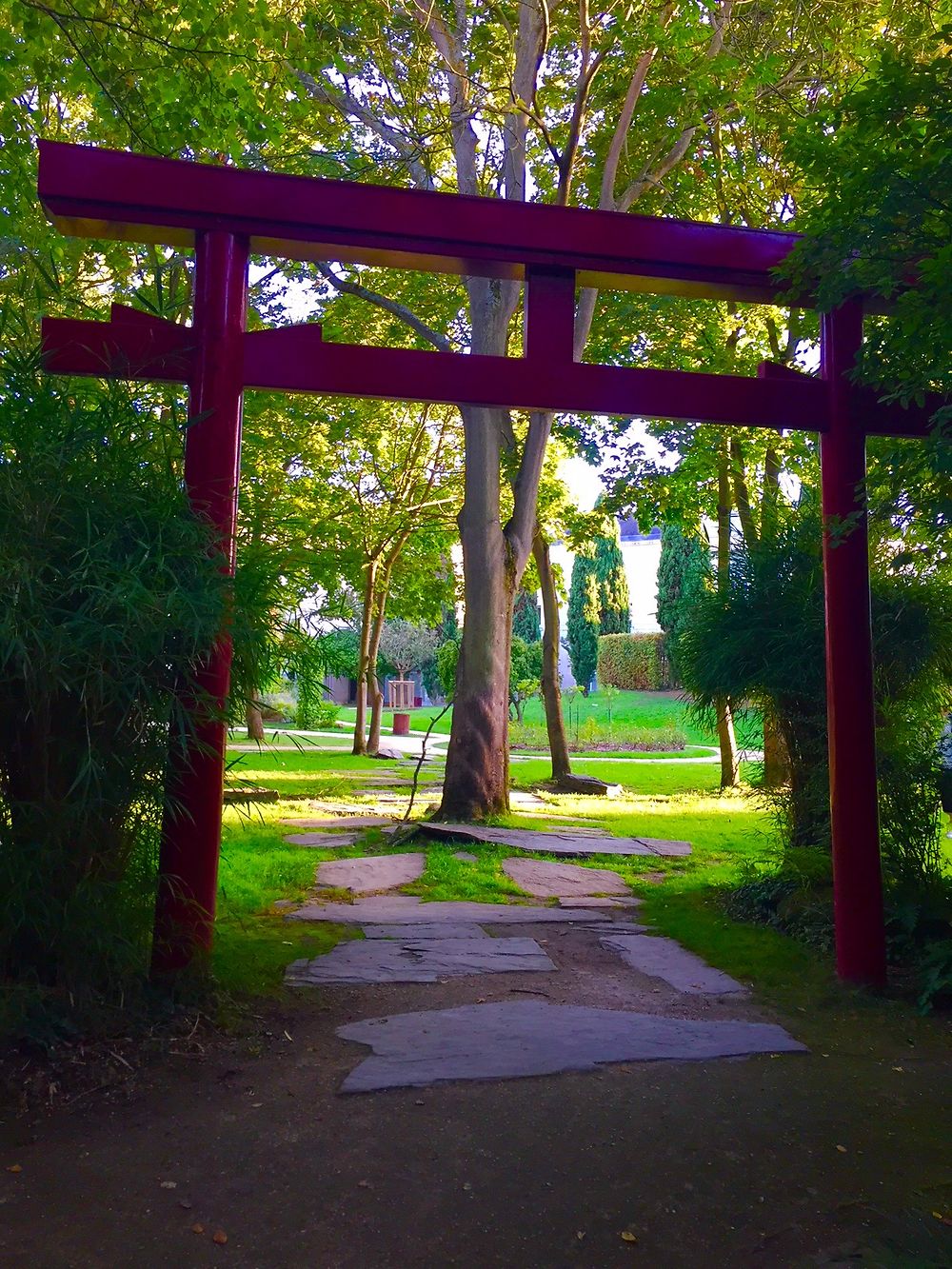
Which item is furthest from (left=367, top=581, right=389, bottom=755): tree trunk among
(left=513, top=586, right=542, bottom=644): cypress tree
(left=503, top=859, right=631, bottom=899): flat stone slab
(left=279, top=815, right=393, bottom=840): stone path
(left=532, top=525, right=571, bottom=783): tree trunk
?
(left=513, top=586, right=542, bottom=644): cypress tree

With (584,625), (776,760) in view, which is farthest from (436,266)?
(584,625)

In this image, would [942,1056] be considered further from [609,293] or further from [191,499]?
[609,293]

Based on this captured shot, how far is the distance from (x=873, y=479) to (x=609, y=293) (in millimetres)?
9073

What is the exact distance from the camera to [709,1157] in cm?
→ 304

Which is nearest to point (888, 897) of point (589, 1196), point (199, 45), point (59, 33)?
point (589, 1196)

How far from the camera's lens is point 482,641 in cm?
1011

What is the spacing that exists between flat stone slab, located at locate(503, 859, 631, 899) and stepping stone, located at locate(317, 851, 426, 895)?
0.71 m

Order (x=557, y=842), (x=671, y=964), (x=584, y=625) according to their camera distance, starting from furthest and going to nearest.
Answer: (x=584, y=625), (x=557, y=842), (x=671, y=964)

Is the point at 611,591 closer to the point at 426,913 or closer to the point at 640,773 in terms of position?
the point at 640,773

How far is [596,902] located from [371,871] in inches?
67.9

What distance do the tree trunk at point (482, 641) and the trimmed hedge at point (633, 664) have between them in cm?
Answer: 2231

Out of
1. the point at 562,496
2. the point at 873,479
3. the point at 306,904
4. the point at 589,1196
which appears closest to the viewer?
the point at 589,1196

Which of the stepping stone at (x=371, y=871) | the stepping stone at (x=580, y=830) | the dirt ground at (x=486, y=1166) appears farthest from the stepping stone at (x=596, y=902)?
the dirt ground at (x=486, y=1166)

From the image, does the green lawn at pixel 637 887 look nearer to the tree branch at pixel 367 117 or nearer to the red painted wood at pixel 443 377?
the red painted wood at pixel 443 377
